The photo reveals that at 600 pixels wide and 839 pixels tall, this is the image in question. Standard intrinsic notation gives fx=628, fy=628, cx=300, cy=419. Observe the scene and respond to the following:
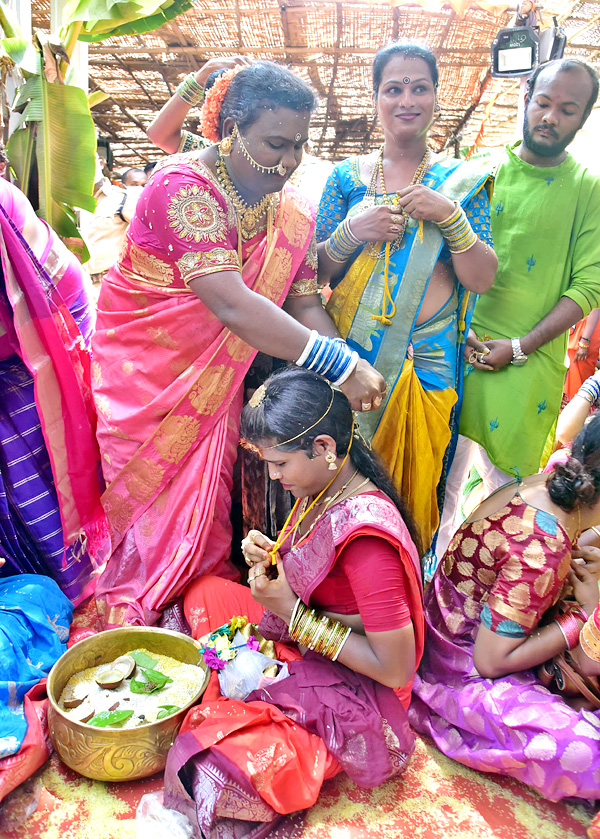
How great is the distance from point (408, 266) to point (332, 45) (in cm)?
458

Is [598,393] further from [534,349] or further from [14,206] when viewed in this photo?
[14,206]

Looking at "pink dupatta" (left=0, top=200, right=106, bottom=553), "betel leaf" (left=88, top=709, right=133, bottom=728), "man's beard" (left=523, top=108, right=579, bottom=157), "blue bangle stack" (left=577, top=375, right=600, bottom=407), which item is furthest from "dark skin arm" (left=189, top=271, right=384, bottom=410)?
"blue bangle stack" (left=577, top=375, right=600, bottom=407)

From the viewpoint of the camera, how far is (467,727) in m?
1.94

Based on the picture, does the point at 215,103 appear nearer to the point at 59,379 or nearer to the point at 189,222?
the point at 189,222

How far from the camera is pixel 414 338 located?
246cm

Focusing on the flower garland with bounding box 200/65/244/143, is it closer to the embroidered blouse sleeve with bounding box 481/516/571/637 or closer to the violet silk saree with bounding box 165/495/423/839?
the violet silk saree with bounding box 165/495/423/839

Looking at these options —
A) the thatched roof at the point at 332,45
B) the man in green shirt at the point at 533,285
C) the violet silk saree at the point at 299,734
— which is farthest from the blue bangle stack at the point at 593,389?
the thatched roof at the point at 332,45

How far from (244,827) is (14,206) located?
2179 mm

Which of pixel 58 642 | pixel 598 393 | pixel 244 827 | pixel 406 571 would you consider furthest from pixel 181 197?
pixel 598 393

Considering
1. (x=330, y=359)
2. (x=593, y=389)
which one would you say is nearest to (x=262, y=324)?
(x=330, y=359)

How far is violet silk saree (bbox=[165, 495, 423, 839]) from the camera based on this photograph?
1.58 m

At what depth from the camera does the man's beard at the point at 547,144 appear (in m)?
2.54

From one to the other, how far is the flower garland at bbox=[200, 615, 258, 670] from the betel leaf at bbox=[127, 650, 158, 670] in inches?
6.3

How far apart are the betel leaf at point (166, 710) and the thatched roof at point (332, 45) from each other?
5131mm
